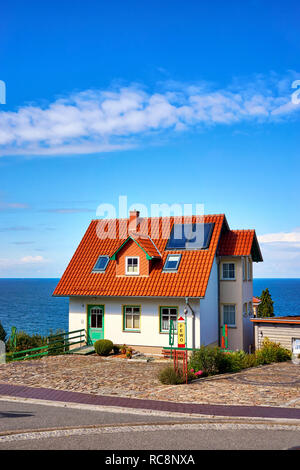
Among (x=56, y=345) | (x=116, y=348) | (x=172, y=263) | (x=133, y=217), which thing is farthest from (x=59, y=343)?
(x=133, y=217)

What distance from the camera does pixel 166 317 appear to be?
26.3 meters

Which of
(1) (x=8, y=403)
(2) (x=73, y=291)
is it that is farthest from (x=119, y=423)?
(2) (x=73, y=291)

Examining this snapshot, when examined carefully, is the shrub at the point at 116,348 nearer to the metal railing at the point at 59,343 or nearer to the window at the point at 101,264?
the metal railing at the point at 59,343

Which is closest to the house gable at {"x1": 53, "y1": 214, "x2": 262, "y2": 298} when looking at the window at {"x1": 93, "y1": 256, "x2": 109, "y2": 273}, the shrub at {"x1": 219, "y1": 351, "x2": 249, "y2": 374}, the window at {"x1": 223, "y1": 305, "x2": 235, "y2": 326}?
the window at {"x1": 93, "y1": 256, "x2": 109, "y2": 273}

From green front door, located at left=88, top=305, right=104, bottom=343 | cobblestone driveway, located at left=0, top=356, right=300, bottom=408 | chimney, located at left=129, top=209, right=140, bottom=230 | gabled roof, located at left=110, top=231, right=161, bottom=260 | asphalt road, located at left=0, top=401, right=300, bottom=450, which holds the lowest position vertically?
cobblestone driveway, located at left=0, top=356, right=300, bottom=408

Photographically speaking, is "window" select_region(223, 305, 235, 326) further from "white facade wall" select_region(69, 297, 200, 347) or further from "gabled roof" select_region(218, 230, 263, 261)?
"white facade wall" select_region(69, 297, 200, 347)

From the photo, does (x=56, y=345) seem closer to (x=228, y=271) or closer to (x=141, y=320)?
(x=141, y=320)

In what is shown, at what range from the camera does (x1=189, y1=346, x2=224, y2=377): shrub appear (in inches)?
768

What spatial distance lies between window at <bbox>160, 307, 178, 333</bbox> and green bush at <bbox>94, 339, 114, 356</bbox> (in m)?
3.03

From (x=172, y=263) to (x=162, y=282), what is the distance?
1601 mm

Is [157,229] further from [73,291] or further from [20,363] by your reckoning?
[20,363]
